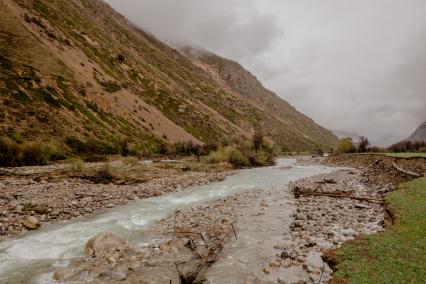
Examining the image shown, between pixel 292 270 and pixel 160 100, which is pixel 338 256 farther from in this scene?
pixel 160 100

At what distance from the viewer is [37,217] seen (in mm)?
18922

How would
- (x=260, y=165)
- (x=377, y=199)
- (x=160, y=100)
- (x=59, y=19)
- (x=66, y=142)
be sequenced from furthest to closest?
(x=160, y=100), (x=59, y=19), (x=260, y=165), (x=66, y=142), (x=377, y=199)

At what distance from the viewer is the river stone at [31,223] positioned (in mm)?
17094

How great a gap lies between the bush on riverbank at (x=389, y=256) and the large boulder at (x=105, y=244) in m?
9.18

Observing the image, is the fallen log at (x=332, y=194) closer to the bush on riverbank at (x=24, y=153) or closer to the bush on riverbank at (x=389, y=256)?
the bush on riverbank at (x=389, y=256)

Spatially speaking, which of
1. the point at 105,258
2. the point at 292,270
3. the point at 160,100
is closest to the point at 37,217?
the point at 105,258

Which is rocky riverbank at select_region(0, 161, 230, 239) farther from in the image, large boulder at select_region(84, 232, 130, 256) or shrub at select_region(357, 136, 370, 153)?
shrub at select_region(357, 136, 370, 153)

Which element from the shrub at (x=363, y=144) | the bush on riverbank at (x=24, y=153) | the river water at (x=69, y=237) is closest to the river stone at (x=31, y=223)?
the river water at (x=69, y=237)

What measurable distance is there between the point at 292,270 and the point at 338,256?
6.41 ft

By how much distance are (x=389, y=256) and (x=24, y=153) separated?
4454cm

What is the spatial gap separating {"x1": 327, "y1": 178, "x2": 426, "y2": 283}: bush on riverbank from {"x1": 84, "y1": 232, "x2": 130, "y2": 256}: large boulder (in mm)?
9181

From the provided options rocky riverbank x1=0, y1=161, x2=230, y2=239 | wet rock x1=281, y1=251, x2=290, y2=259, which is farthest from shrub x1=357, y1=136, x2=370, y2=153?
wet rock x1=281, y1=251, x2=290, y2=259

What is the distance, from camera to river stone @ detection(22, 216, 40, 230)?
1709cm

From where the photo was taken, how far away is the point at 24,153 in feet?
137
